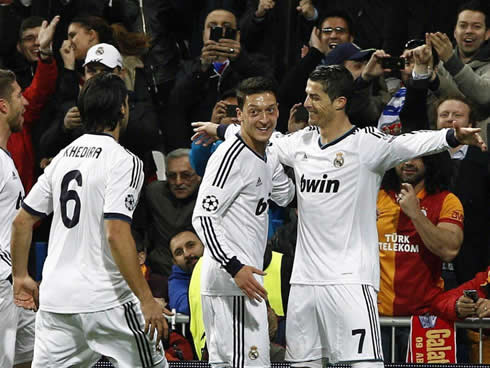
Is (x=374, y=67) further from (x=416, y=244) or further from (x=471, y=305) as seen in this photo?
(x=471, y=305)

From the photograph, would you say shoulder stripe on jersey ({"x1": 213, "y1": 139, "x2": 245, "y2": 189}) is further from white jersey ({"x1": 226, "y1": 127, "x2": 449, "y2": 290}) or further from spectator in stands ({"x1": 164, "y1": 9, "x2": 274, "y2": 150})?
spectator in stands ({"x1": 164, "y1": 9, "x2": 274, "y2": 150})

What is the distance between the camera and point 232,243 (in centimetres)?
600

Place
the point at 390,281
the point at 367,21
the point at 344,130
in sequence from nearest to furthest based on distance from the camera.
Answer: the point at 344,130 < the point at 390,281 < the point at 367,21

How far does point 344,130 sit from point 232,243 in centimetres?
98

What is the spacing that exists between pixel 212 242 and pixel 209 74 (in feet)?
10.9

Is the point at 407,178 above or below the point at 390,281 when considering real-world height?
above

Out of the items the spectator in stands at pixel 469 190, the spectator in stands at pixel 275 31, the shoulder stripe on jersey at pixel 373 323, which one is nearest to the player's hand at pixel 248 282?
the shoulder stripe on jersey at pixel 373 323

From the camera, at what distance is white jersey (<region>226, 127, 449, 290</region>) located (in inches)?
237

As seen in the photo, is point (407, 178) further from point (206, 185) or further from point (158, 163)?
point (158, 163)

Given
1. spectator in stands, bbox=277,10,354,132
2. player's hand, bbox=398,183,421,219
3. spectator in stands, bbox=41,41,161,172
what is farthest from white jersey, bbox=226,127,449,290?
spectator in stands, bbox=41,41,161,172

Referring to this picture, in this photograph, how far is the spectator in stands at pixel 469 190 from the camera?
7.68 m

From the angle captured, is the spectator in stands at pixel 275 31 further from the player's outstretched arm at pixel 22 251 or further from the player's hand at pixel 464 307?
the player's outstretched arm at pixel 22 251

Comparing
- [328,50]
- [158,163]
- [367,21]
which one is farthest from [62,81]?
[367,21]

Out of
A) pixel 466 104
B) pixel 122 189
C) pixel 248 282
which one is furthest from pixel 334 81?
pixel 466 104
